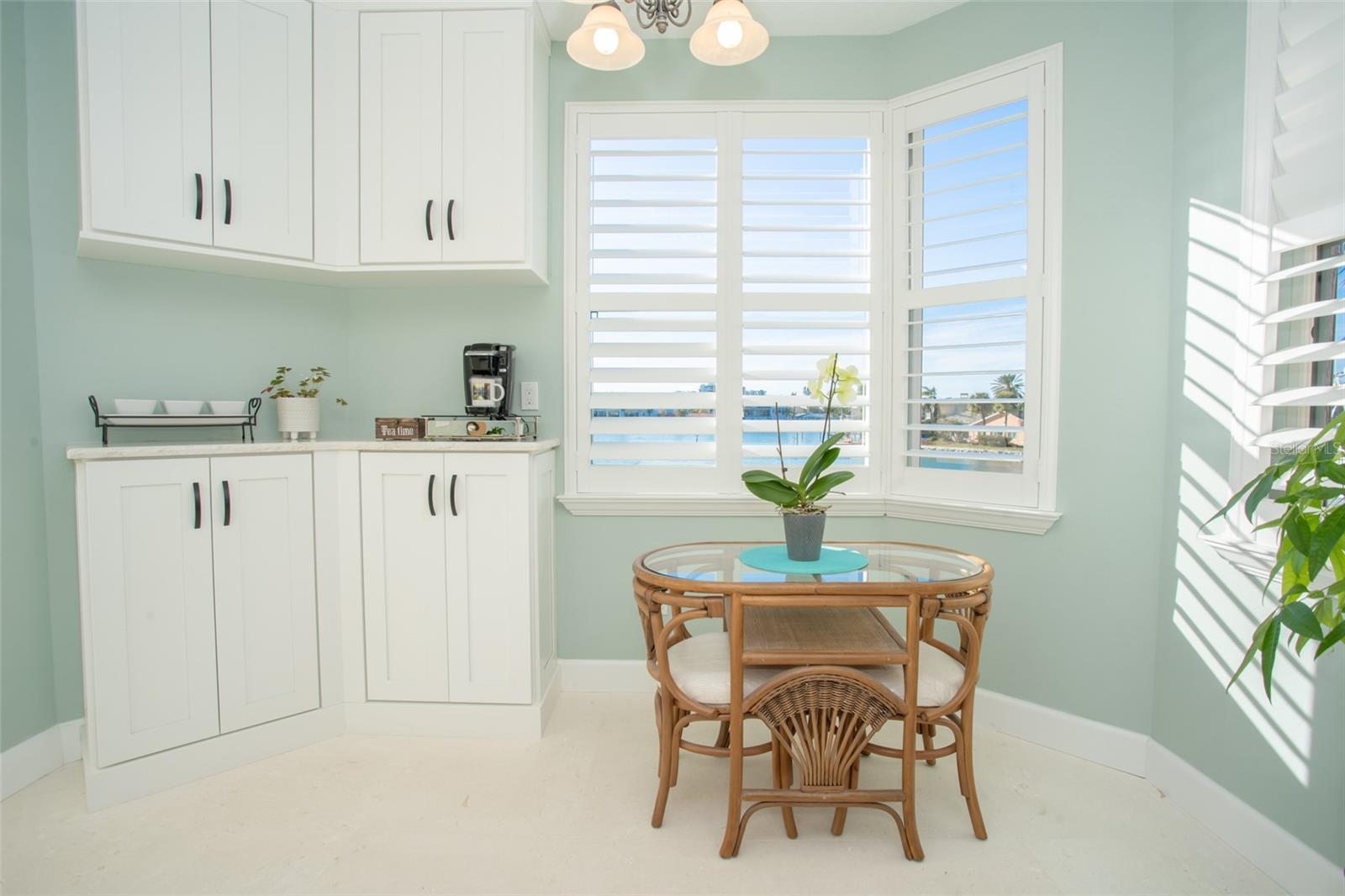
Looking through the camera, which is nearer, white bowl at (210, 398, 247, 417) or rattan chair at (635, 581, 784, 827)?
rattan chair at (635, 581, 784, 827)

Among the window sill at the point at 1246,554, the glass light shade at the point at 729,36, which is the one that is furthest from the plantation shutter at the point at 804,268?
the window sill at the point at 1246,554

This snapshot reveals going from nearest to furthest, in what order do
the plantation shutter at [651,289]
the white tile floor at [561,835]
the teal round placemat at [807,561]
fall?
the white tile floor at [561,835], the teal round placemat at [807,561], the plantation shutter at [651,289]

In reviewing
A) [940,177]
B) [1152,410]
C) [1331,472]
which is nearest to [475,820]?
[1331,472]

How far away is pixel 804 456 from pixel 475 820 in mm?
1770

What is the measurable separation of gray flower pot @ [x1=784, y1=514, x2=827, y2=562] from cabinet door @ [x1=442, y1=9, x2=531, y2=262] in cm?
144

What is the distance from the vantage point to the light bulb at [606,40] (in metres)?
1.99

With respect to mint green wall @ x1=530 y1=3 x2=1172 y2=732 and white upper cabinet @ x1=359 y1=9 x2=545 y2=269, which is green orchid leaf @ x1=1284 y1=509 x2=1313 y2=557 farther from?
white upper cabinet @ x1=359 y1=9 x2=545 y2=269

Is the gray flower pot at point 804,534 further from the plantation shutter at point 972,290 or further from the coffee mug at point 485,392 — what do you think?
the coffee mug at point 485,392

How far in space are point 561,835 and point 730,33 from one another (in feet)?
8.16

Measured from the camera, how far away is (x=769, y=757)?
93.1 inches

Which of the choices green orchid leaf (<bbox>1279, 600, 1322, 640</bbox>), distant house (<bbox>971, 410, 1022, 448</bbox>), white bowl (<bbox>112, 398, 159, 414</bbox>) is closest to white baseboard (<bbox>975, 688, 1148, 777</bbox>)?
distant house (<bbox>971, 410, 1022, 448</bbox>)

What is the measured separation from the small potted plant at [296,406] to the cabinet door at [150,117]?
0.58 m

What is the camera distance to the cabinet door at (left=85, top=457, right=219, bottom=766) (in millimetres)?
1944

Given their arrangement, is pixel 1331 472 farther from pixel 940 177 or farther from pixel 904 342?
pixel 940 177
